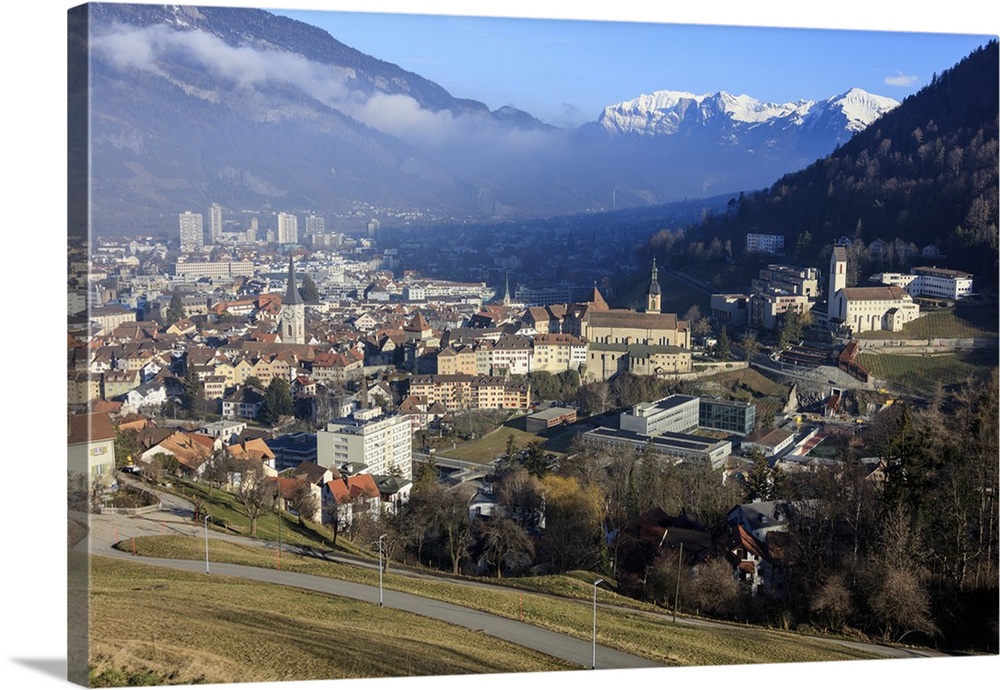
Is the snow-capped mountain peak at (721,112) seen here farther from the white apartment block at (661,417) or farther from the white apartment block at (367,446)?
the white apartment block at (367,446)

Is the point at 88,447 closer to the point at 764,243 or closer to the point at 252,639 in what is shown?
the point at 252,639

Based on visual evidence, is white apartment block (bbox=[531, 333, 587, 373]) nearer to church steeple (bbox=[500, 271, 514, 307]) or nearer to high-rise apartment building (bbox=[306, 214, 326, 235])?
church steeple (bbox=[500, 271, 514, 307])

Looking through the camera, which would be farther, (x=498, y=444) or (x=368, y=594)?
(x=498, y=444)

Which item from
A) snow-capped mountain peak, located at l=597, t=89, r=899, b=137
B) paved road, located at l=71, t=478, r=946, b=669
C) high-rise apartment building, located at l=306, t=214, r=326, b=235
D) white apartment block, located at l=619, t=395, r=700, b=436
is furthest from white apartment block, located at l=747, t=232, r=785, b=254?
paved road, located at l=71, t=478, r=946, b=669

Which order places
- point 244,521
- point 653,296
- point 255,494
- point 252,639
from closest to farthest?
point 252,639, point 244,521, point 255,494, point 653,296

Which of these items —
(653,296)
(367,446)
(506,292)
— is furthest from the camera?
(506,292)

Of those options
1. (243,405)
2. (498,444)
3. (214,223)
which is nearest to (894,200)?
(498,444)

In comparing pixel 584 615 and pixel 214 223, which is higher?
pixel 214 223

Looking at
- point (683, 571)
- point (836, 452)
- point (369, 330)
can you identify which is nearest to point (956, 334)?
point (836, 452)
